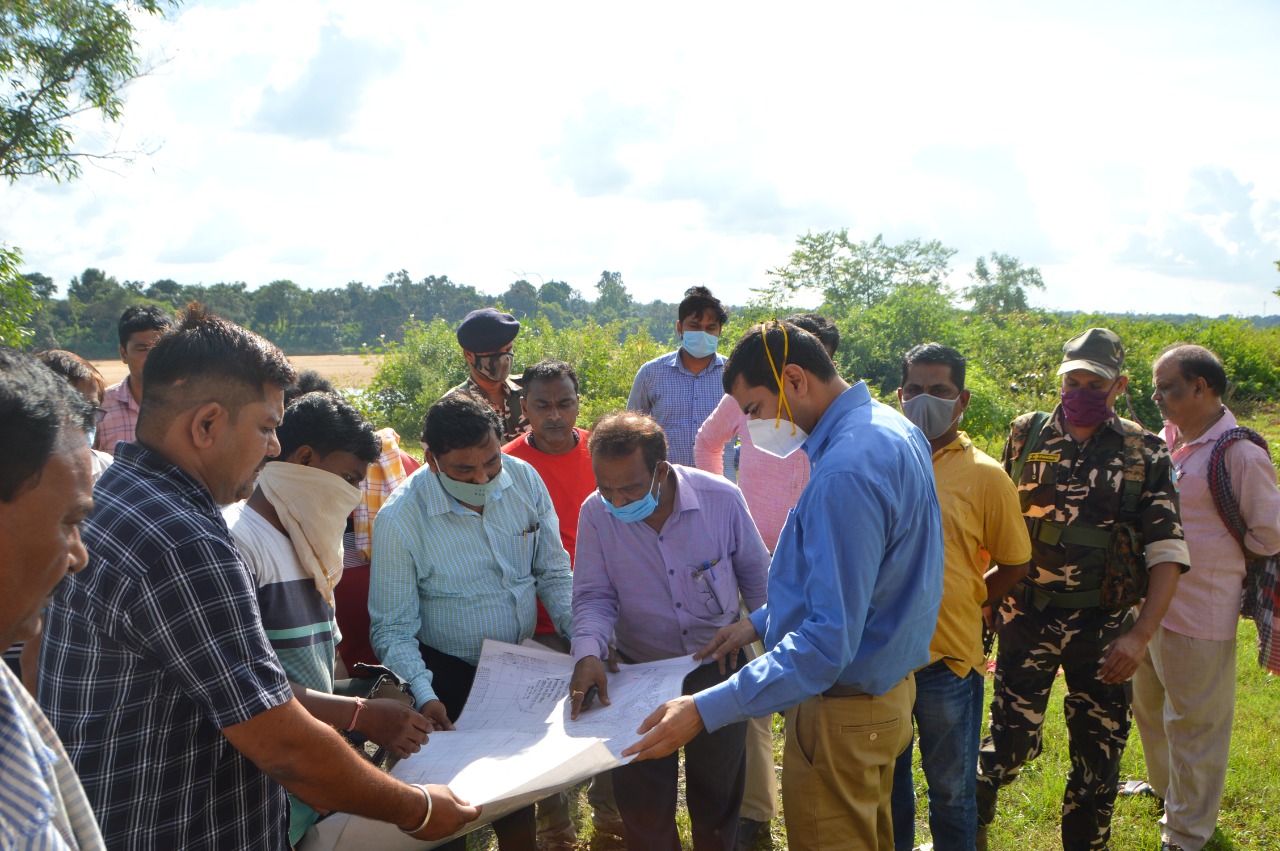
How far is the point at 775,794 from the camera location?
3.77 metres

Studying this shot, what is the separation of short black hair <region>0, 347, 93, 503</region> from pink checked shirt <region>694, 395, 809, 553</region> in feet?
10.5

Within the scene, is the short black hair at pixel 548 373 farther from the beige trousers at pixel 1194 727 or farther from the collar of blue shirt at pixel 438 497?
the beige trousers at pixel 1194 727

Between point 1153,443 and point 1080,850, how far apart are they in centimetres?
169

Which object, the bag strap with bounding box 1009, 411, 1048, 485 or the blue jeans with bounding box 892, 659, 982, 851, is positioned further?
the bag strap with bounding box 1009, 411, 1048, 485

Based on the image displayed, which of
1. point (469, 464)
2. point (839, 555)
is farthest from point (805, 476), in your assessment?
point (839, 555)

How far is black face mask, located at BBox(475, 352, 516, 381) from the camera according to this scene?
4.91 metres

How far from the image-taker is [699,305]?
5320 millimetres

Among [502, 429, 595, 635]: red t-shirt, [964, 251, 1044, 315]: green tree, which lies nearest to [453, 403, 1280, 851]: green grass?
[502, 429, 595, 635]: red t-shirt

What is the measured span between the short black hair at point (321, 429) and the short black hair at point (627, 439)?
76 cm

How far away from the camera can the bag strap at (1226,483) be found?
142 inches

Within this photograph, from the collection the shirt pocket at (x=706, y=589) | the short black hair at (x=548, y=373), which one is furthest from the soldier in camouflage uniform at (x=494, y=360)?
the shirt pocket at (x=706, y=589)

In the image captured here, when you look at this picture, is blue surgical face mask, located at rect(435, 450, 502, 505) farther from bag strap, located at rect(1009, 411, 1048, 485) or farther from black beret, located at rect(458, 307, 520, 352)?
bag strap, located at rect(1009, 411, 1048, 485)

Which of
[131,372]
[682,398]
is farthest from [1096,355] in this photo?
[131,372]

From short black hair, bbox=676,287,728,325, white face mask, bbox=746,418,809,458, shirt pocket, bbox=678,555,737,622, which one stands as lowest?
shirt pocket, bbox=678,555,737,622
